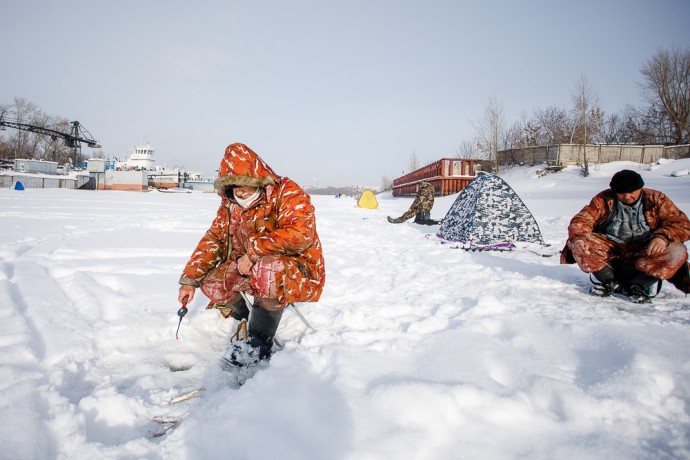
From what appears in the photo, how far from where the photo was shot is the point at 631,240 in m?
2.65

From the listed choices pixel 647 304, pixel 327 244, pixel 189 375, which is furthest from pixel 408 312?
pixel 327 244

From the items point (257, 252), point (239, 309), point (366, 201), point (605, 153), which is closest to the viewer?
point (257, 252)

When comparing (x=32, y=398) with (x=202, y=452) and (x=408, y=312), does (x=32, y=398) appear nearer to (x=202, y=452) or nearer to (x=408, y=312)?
(x=202, y=452)

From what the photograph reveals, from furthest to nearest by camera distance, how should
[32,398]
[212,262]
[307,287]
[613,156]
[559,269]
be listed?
[613,156], [559,269], [212,262], [307,287], [32,398]

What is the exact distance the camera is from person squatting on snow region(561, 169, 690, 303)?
93.9 inches

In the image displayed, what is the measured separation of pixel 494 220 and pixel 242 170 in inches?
182

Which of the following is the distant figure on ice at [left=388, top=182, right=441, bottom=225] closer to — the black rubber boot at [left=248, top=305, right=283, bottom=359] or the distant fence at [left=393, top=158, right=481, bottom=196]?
the black rubber boot at [left=248, top=305, right=283, bottom=359]

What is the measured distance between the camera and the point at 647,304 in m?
2.54

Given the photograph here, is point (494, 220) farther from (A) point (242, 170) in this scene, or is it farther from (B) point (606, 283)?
(A) point (242, 170)

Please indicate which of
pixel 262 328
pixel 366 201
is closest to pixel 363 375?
pixel 262 328

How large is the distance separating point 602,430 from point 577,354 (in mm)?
585

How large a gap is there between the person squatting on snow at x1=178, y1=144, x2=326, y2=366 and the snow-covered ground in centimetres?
25

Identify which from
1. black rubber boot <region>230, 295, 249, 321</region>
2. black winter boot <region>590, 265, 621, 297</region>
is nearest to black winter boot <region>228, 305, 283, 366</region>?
black rubber boot <region>230, 295, 249, 321</region>

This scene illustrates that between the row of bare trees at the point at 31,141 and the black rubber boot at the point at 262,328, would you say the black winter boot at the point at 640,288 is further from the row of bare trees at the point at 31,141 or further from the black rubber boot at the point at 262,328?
the row of bare trees at the point at 31,141
